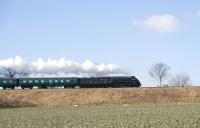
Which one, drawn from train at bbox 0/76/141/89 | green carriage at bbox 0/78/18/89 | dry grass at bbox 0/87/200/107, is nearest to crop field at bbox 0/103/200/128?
dry grass at bbox 0/87/200/107

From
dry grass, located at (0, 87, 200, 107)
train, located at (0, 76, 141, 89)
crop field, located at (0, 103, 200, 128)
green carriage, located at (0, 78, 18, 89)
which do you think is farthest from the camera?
green carriage, located at (0, 78, 18, 89)

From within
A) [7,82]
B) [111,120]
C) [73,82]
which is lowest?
[111,120]

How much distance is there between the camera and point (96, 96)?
76.7m

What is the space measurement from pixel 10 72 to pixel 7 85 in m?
57.8

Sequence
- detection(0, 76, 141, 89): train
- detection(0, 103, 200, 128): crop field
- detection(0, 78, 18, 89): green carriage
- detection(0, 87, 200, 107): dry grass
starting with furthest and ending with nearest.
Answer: detection(0, 78, 18, 89): green carriage
detection(0, 76, 141, 89): train
detection(0, 87, 200, 107): dry grass
detection(0, 103, 200, 128): crop field

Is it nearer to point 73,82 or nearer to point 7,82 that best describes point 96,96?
point 73,82

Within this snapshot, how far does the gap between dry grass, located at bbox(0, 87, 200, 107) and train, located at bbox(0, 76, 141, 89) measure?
7.21 meters

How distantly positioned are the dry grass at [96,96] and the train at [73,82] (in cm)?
721

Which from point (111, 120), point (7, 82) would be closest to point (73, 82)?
point (7, 82)

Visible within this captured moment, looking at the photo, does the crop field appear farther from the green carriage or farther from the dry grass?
the green carriage

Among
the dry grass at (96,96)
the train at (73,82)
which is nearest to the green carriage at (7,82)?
the train at (73,82)

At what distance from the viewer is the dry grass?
74250 mm

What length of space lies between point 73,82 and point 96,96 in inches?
472

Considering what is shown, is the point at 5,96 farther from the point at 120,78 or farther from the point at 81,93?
the point at 120,78
